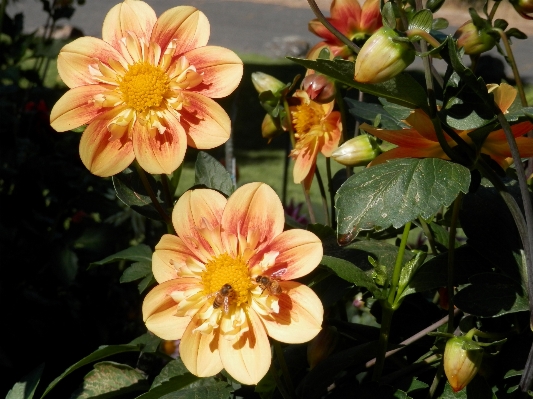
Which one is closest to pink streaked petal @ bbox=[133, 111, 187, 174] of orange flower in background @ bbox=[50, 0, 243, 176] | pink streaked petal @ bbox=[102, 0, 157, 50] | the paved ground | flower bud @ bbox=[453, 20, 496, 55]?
orange flower in background @ bbox=[50, 0, 243, 176]

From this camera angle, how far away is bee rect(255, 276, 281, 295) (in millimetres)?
561

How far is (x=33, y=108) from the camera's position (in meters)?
1.78

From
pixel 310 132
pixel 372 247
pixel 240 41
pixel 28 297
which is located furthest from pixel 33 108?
pixel 240 41

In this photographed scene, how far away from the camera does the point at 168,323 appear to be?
0.60 meters

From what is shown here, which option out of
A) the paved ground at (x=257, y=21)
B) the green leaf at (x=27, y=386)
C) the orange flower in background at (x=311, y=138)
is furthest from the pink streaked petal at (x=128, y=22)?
the paved ground at (x=257, y=21)

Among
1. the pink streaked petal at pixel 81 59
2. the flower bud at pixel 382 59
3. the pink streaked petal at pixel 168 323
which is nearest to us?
the flower bud at pixel 382 59

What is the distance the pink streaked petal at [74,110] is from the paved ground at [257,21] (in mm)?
5664

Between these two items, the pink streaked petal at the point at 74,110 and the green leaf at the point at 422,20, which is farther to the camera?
the pink streaked petal at the point at 74,110

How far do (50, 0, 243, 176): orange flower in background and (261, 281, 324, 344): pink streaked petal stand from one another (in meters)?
0.15

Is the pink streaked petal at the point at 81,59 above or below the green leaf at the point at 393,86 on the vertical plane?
below

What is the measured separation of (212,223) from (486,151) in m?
0.24

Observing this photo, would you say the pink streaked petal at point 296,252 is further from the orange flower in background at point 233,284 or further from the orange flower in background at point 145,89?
the orange flower in background at point 145,89

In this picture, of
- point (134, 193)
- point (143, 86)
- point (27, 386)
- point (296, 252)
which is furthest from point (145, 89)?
point (27, 386)

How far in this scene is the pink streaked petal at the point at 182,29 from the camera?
69cm
